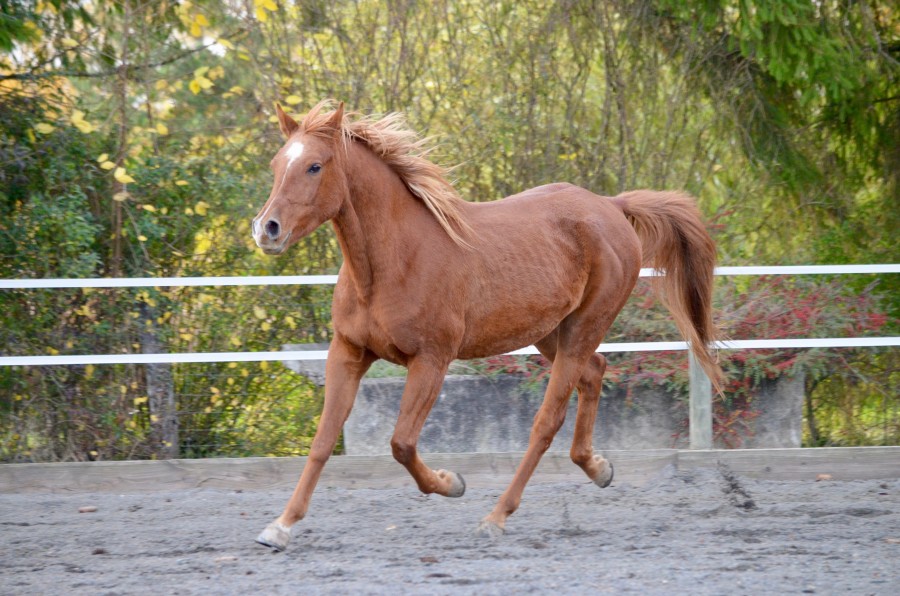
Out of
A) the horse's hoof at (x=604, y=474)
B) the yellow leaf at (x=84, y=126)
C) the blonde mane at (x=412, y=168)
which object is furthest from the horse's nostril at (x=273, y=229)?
the yellow leaf at (x=84, y=126)

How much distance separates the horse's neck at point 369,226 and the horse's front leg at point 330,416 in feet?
0.97

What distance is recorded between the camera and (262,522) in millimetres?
4652

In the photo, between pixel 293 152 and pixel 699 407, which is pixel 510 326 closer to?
pixel 293 152

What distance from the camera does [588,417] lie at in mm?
5051

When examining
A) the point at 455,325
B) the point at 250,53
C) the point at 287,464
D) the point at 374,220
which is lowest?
the point at 287,464

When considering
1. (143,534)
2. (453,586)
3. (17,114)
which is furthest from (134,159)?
(453,586)

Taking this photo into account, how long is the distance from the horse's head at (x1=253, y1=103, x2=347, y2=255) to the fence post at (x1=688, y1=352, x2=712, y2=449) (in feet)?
8.49

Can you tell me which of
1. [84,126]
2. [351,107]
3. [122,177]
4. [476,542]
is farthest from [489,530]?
[351,107]

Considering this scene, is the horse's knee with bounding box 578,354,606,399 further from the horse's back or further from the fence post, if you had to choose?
the fence post

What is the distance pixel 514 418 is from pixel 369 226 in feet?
7.23

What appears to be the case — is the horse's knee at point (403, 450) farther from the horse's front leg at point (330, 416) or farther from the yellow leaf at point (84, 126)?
the yellow leaf at point (84, 126)

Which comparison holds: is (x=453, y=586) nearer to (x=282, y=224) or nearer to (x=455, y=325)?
(x=455, y=325)

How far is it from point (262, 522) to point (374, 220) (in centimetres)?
165

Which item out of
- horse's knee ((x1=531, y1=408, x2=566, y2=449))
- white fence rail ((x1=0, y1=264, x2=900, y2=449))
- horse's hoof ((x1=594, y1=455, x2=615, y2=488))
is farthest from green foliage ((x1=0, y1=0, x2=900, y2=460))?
horse's knee ((x1=531, y1=408, x2=566, y2=449))
